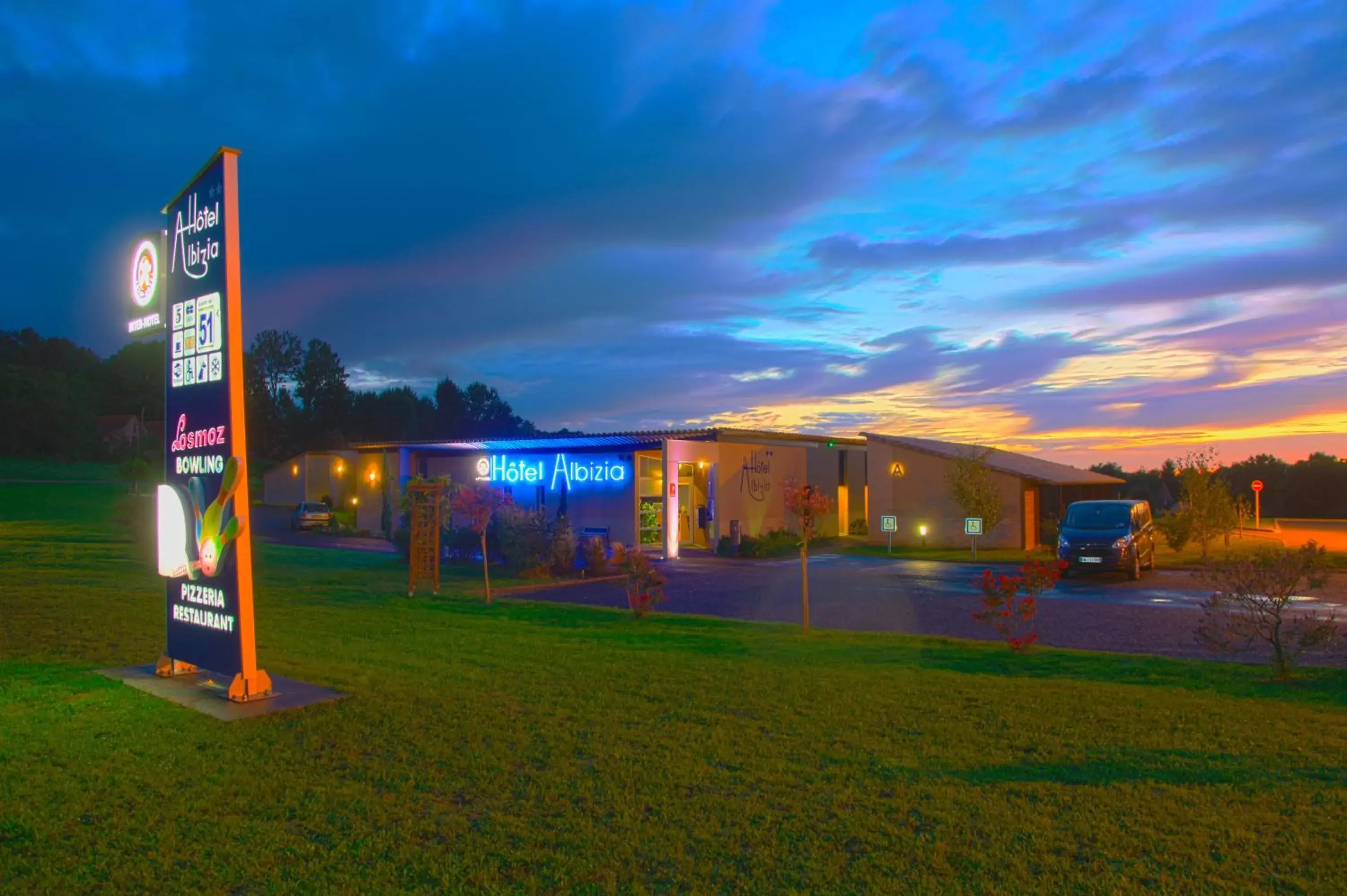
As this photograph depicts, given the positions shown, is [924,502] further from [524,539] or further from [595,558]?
[524,539]

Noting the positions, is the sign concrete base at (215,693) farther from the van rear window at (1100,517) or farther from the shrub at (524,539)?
the van rear window at (1100,517)

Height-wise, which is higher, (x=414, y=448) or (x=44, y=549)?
(x=414, y=448)

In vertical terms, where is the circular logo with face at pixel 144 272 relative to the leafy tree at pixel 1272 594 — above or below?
above

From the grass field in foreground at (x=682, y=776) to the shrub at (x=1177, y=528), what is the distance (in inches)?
707

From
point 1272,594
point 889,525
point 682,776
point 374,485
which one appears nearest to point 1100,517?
point 889,525

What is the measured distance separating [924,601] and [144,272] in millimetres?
12053

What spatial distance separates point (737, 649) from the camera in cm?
958

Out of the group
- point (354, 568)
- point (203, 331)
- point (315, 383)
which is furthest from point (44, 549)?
point (315, 383)

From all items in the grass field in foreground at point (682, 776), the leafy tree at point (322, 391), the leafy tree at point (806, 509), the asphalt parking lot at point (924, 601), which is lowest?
the asphalt parking lot at point (924, 601)

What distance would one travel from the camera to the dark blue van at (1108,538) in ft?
62.0

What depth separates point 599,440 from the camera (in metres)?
25.5

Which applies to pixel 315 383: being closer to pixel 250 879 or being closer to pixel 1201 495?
pixel 1201 495

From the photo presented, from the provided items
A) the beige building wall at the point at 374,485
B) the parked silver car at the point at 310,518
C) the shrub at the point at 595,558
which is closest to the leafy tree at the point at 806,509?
the shrub at the point at 595,558

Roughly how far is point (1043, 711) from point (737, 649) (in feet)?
11.8
